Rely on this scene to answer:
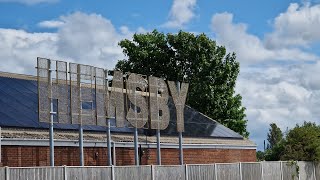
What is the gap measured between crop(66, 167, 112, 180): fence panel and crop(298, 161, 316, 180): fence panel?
67.4 ft

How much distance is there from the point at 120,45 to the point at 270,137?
81745 millimetres

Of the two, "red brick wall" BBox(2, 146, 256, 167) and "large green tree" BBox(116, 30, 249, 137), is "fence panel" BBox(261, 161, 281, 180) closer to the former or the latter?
"red brick wall" BBox(2, 146, 256, 167)

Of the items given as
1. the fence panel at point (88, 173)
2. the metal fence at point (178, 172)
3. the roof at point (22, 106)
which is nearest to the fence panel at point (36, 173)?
the metal fence at point (178, 172)

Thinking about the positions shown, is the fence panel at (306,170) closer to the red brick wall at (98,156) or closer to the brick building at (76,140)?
the red brick wall at (98,156)

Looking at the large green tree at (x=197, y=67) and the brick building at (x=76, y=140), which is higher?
the large green tree at (x=197, y=67)

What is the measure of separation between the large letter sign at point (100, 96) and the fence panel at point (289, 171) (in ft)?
30.2

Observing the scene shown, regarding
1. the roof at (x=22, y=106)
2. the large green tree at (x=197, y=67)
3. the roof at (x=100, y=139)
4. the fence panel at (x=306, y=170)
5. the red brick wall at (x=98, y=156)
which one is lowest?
the fence panel at (x=306, y=170)

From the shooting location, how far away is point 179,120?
113ft

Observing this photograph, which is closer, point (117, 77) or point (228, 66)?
point (117, 77)

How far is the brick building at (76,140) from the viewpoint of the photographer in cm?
2848

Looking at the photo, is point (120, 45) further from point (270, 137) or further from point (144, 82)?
point (270, 137)

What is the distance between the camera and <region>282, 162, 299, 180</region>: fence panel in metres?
40.8

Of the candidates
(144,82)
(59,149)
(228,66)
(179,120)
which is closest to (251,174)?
(179,120)

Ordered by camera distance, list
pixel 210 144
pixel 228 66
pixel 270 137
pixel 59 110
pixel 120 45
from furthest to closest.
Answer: pixel 270 137, pixel 120 45, pixel 228 66, pixel 210 144, pixel 59 110
